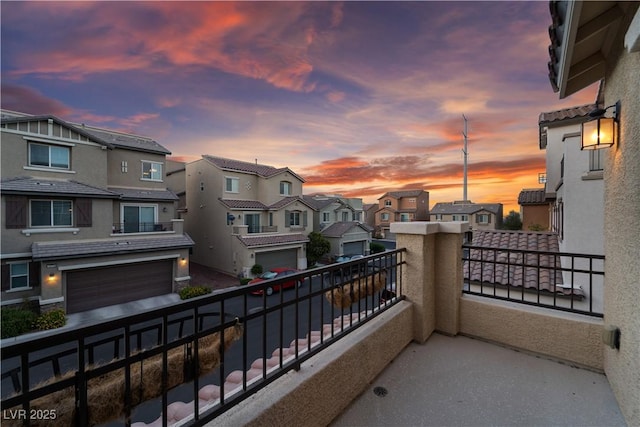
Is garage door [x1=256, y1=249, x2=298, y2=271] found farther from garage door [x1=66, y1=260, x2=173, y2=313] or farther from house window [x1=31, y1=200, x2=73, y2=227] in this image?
house window [x1=31, y1=200, x2=73, y2=227]

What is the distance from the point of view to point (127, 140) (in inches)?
530

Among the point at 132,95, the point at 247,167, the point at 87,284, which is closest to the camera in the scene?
the point at 132,95

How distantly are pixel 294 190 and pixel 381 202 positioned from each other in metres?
21.7

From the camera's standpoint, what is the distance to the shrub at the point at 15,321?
7909 mm

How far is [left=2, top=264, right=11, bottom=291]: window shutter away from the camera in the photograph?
354 inches

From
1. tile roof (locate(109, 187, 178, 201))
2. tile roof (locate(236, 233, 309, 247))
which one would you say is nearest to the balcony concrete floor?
tile roof (locate(236, 233, 309, 247))

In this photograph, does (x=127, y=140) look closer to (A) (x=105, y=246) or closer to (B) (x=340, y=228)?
(A) (x=105, y=246)

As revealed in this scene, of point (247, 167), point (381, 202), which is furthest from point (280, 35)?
point (381, 202)

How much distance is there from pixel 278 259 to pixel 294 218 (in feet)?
11.4

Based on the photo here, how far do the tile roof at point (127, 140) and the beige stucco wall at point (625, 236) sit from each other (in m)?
15.5

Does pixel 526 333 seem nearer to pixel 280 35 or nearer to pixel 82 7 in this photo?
pixel 280 35

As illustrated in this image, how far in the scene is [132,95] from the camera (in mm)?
9461

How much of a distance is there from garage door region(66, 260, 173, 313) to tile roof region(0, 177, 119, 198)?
117 inches

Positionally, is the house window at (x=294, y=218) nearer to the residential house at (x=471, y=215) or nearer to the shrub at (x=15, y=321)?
the shrub at (x=15, y=321)
